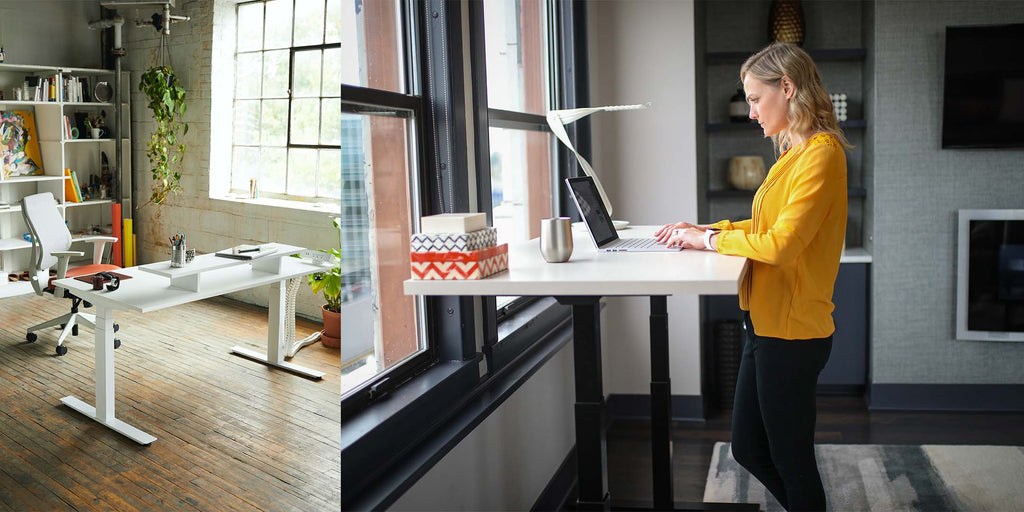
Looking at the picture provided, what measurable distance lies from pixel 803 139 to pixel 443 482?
1221 millimetres

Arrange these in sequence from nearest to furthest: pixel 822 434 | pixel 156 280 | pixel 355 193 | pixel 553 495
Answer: pixel 156 280 → pixel 355 193 → pixel 553 495 → pixel 822 434

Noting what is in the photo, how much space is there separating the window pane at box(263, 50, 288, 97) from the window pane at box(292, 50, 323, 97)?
0.11 feet

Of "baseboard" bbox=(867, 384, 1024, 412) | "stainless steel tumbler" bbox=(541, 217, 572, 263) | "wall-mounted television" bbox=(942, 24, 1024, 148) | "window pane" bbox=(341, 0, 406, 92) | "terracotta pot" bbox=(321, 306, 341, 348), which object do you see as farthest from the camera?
"terracotta pot" bbox=(321, 306, 341, 348)

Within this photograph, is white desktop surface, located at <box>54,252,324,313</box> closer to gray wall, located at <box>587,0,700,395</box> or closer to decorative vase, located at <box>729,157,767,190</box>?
gray wall, located at <box>587,0,700,395</box>

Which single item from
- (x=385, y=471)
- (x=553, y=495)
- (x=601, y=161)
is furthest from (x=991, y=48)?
(x=385, y=471)

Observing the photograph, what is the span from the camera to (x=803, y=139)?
215cm

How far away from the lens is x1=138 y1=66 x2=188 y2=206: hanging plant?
6.26ft

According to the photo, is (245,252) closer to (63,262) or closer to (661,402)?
(63,262)

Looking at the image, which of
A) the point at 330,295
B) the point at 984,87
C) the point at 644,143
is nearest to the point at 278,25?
the point at 644,143

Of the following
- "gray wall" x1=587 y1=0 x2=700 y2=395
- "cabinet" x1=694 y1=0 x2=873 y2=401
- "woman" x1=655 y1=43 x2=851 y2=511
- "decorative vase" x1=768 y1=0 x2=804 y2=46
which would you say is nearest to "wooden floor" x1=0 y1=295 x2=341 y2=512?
"woman" x1=655 y1=43 x2=851 y2=511

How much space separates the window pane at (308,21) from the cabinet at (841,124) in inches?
69.2

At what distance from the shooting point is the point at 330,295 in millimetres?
4625

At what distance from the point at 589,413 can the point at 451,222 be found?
2.28ft

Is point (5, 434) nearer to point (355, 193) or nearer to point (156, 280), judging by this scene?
point (156, 280)
